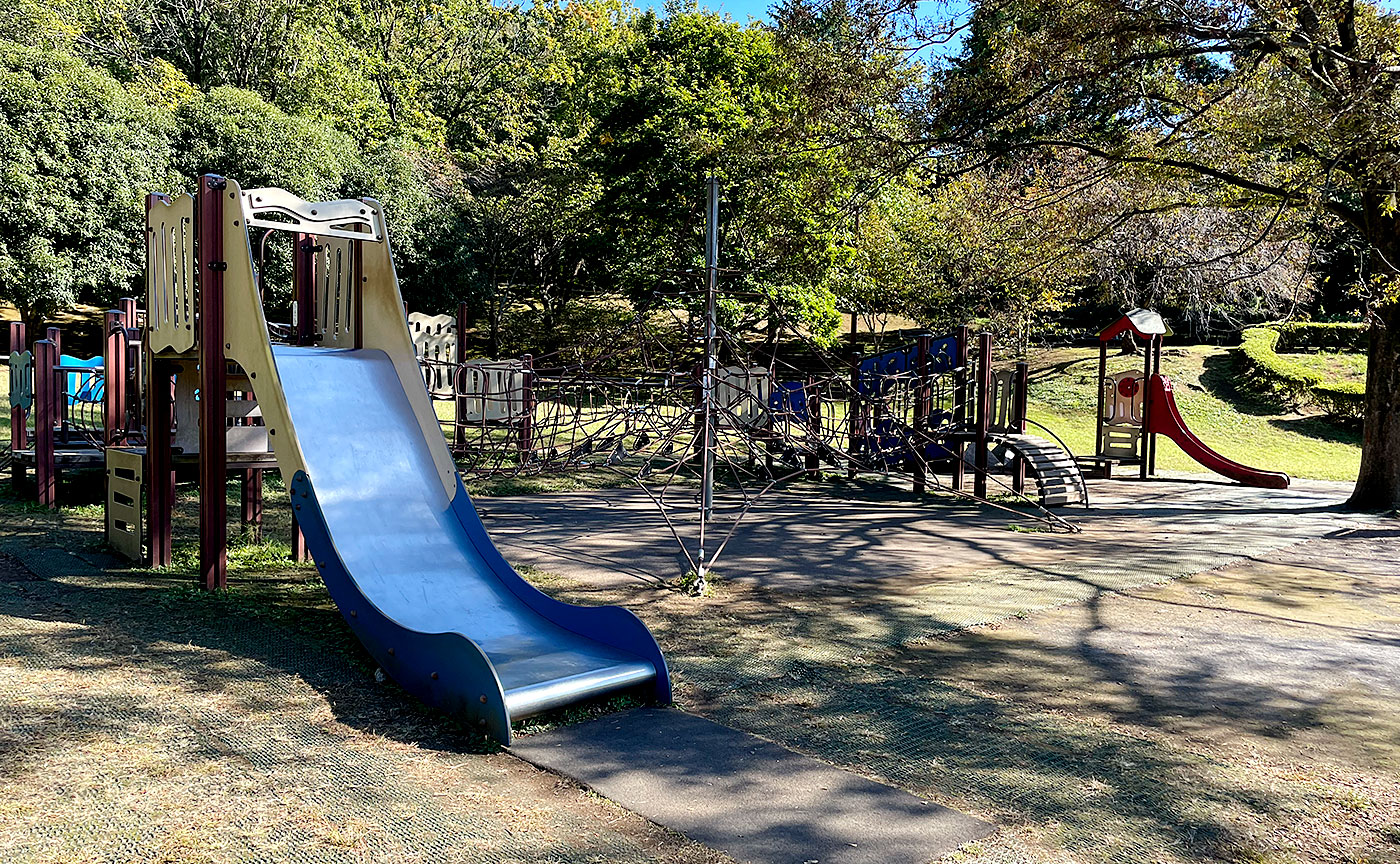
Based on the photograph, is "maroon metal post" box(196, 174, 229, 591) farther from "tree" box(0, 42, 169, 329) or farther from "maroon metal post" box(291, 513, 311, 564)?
"tree" box(0, 42, 169, 329)

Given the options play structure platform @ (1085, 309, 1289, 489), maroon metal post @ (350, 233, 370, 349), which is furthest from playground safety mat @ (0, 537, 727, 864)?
play structure platform @ (1085, 309, 1289, 489)

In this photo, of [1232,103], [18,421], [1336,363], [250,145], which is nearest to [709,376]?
[18,421]

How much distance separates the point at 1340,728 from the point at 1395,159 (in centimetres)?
731

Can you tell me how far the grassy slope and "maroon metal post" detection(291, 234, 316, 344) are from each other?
1363cm

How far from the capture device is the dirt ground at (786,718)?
304cm

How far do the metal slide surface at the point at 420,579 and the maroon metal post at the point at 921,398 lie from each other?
7102 mm

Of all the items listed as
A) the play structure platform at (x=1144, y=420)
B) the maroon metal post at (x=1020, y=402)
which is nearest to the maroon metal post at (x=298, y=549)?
the maroon metal post at (x=1020, y=402)

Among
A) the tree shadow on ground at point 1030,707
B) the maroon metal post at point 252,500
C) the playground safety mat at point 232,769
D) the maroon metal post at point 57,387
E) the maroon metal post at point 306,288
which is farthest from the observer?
the maroon metal post at point 57,387

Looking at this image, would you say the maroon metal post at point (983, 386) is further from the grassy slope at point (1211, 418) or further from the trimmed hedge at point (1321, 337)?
the trimmed hedge at point (1321, 337)

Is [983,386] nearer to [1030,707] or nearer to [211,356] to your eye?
[1030,707]

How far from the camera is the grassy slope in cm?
1802

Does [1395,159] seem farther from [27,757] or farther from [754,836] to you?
[27,757]

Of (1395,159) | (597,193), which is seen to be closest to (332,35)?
(597,193)

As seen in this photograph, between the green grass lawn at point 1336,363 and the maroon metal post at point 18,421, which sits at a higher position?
the green grass lawn at point 1336,363
